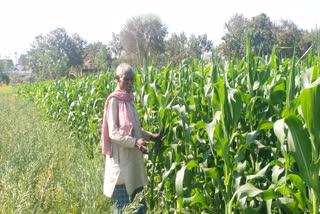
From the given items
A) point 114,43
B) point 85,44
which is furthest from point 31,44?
point 114,43

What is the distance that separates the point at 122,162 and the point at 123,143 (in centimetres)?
24

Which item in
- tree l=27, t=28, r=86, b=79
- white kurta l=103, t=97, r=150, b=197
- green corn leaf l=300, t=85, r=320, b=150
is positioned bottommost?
white kurta l=103, t=97, r=150, b=197

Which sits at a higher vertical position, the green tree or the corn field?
the green tree

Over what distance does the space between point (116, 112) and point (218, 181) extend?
1.13 m

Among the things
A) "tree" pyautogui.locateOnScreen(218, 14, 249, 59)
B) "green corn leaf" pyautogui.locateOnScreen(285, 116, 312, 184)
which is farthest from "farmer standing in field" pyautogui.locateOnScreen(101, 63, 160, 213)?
"green corn leaf" pyautogui.locateOnScreen(285, 116, 312, 184)

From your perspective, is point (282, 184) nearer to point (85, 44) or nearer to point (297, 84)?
point (297, 84)

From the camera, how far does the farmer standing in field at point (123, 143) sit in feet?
12.5

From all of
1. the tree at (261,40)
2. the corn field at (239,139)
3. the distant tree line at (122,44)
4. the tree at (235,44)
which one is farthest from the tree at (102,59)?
the corn field at (239,139)

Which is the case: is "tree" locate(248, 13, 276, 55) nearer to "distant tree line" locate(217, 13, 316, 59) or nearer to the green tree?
"distant tree line" locate(217, 13, 316, 59)

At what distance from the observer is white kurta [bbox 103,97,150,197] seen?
12.6ft

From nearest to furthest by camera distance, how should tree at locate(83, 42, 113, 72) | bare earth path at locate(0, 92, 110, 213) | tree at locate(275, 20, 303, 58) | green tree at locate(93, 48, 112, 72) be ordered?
bare earth path at locate(0, 92, 110, 213) < tree at locate(275, 20, 303, 58) < green tree at locate(93, 48, 112, 72) < tree at locate(83, 42, 113, 72)

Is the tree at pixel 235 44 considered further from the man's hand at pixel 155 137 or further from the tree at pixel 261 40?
the man's hand at pixel 155 137

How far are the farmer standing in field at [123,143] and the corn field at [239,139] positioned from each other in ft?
1.10

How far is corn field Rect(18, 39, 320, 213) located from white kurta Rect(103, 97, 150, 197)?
314 millimetres
